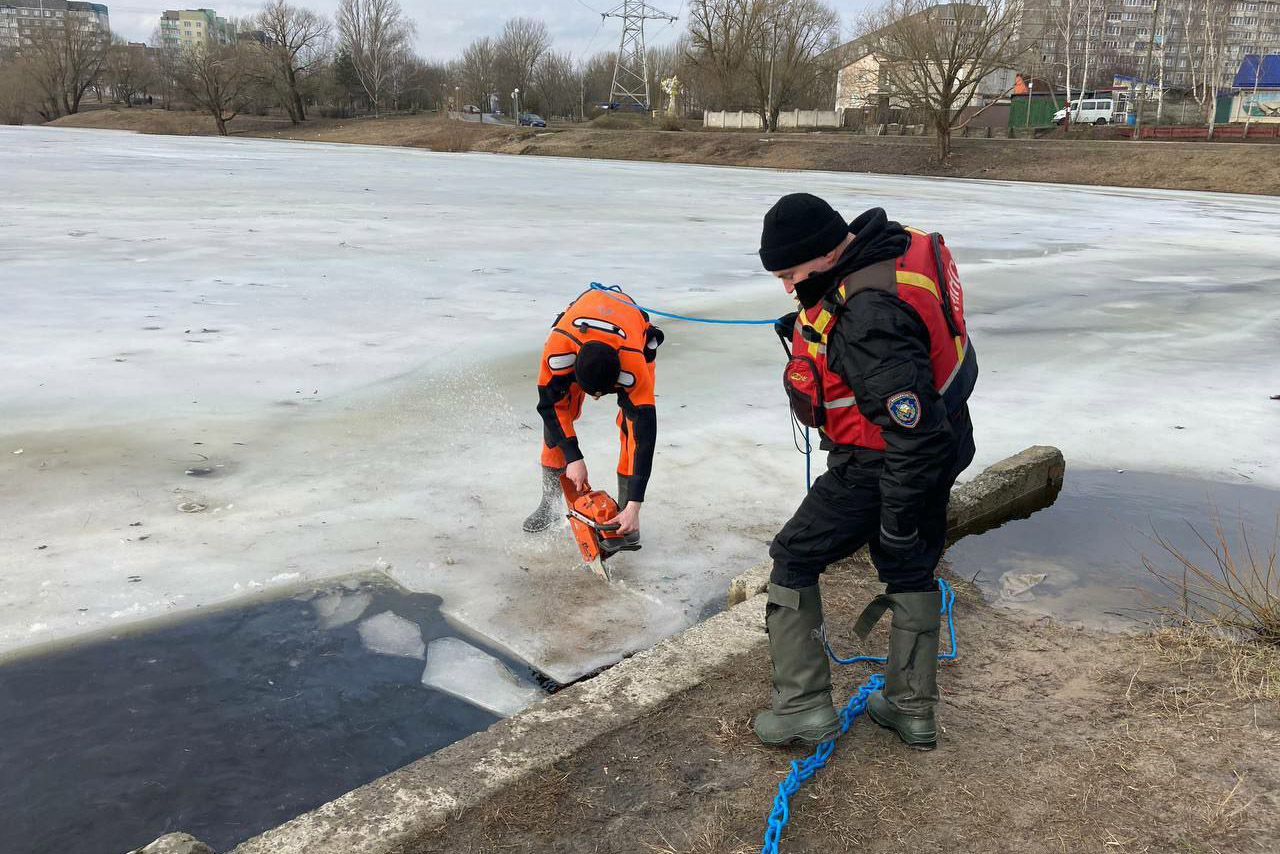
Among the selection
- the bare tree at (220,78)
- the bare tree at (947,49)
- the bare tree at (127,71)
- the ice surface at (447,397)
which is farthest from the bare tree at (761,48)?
the bare tree at (127,71)

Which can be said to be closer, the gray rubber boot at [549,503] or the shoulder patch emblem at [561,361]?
the shoulder patch emblem at [561,361]

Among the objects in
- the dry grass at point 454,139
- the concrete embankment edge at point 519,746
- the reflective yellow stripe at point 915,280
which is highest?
the dry grass at point 454,139

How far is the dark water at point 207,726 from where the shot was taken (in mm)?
2381

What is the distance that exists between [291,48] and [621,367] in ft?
244

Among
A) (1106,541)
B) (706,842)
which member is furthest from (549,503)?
(1106,541)

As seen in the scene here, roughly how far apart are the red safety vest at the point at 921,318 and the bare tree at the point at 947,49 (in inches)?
1262

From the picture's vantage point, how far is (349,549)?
3770 mm

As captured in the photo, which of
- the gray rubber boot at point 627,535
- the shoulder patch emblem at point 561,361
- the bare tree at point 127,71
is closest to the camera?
the shoulder patch emblem at point 561,361

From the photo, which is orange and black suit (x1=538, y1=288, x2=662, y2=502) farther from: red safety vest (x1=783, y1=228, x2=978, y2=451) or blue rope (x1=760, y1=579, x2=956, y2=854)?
red safety vest (x1=783, y1=228, x2=978, y2=451)

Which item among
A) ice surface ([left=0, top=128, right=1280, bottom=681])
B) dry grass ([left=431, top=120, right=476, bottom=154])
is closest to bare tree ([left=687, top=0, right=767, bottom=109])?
dry grass ([left=431, top=120, right=476, bottom=154])

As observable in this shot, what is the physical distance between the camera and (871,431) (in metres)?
2.32

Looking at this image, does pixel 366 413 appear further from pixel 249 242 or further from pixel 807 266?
pixel 249 242

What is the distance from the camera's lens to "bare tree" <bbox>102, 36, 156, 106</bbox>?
261ft

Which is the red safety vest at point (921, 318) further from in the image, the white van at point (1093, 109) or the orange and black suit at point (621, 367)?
the white van at point (1093, 109)
